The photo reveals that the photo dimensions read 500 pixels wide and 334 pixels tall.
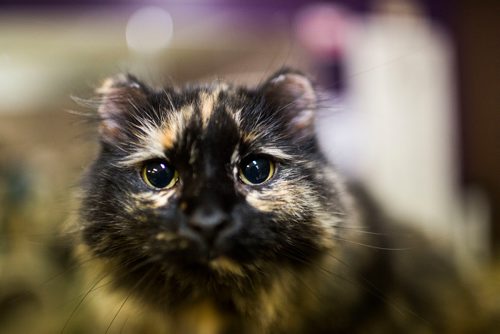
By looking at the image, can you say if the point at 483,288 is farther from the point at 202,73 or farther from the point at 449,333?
the point at 202,73

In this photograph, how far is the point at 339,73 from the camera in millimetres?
2594

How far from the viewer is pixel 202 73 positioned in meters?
2.28

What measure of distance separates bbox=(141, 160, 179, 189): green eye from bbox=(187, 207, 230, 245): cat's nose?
187mm

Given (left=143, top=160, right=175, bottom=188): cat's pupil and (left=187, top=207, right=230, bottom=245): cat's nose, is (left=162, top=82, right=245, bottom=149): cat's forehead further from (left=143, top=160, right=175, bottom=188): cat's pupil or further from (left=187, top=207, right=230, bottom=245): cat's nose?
(left=187, top=207, right=230, bottom=245): cat's nose

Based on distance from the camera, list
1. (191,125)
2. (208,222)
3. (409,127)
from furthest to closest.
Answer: (409,127) < (191,125) < (208,222)

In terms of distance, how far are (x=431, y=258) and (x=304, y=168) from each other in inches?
42.3

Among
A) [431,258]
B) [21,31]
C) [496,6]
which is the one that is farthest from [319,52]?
[21,31]

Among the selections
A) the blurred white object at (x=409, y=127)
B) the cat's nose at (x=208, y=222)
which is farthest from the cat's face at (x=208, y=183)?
the blurred white object at (x=409, y=127)

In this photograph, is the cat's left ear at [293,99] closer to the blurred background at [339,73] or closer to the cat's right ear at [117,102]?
the cat's right ear at [117,102]

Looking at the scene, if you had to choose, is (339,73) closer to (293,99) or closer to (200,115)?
(293,99)

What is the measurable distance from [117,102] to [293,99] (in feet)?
→ 1.65

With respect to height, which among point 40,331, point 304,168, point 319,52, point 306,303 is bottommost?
point 40,331

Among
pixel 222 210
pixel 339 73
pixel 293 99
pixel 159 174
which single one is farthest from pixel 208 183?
pixel 339 73

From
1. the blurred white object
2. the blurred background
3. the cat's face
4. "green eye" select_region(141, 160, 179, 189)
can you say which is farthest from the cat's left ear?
the blurred white object
